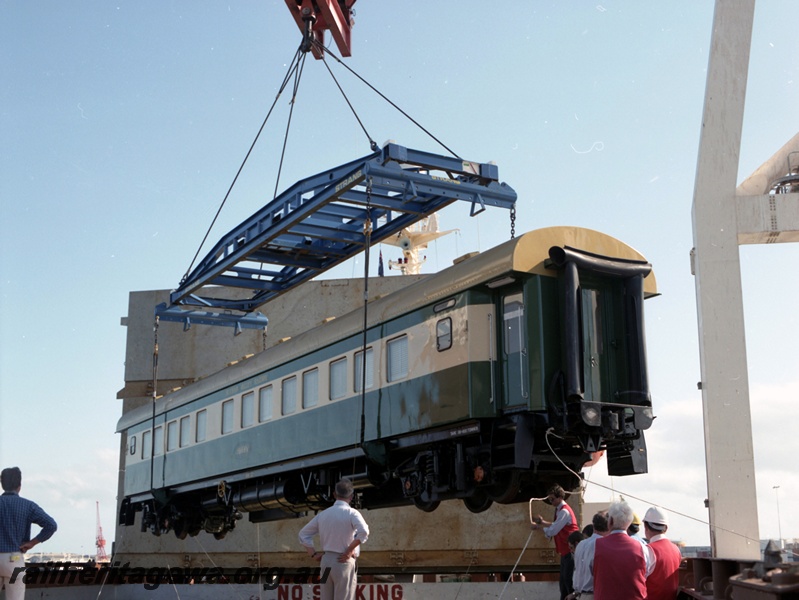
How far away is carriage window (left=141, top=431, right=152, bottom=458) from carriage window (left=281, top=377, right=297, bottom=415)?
7378mm

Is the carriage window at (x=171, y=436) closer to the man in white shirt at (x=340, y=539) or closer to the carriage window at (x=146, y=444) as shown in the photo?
the carriage window at (x=146, y=444)

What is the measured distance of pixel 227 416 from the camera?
17750 mm

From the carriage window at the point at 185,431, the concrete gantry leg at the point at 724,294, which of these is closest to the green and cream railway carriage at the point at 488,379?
the concrete gantry leg at the point at 724,294

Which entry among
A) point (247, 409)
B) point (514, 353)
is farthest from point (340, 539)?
point (247, 409)

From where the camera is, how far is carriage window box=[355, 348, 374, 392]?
13.2 meters

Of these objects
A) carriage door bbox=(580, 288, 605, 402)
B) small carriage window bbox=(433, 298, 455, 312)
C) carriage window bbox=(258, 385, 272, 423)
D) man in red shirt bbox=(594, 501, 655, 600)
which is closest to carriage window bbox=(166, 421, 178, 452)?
carriage window bbox=(258, 385, 272, 423)

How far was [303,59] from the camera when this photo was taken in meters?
16.8

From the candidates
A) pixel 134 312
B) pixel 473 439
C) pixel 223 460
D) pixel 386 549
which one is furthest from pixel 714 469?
pixel 134 312

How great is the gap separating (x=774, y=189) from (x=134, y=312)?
20.9 metres

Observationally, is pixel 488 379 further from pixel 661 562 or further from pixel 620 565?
pixel 620 565

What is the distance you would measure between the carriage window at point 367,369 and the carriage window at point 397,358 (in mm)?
392

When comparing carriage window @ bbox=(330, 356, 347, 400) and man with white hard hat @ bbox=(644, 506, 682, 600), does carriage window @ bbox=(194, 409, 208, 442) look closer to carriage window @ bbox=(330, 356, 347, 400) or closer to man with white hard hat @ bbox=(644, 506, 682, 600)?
carriage window @ bbox=(330, 356, 347, 400)

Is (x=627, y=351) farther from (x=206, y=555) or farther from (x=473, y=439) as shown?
(x=206, y=555)

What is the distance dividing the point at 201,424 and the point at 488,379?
907cm
